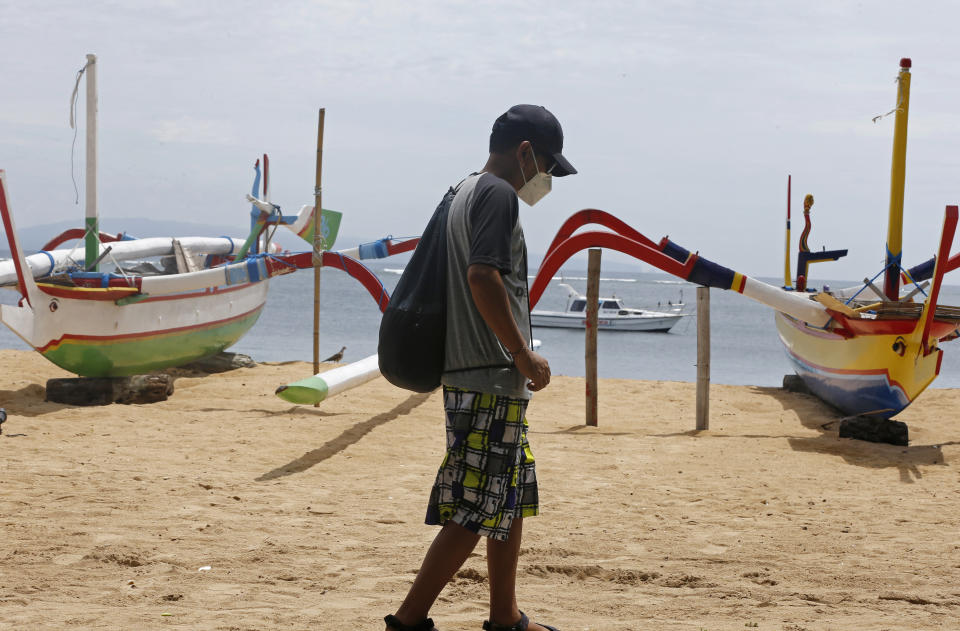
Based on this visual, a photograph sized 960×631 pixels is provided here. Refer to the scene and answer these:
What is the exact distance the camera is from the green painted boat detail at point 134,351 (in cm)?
975

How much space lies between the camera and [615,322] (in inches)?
1501

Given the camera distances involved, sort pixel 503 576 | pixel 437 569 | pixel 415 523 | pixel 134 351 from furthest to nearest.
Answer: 1. pixel 134 351
2. pixel 415 523
3. pixel 503 576
4. pixel 437 569

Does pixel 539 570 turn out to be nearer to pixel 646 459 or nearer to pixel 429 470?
pixel 429 470

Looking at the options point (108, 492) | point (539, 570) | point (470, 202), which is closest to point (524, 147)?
point (470, 202)

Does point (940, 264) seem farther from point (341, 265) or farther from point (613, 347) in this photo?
point (613, 347)

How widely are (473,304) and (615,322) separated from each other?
3580 centimetres

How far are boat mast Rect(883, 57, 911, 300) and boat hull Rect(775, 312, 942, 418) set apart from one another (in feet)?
1.86

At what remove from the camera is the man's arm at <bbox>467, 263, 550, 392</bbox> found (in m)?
2.65

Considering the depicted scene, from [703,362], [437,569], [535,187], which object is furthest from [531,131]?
[703,362]

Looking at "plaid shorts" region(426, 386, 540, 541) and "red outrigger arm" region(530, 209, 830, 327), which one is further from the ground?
"red outrigger arm" region(530, 209, 830, 327)

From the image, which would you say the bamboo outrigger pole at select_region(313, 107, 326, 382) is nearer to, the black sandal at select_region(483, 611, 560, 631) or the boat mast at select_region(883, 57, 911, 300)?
the boat mast at select_region(883, 57, 911, 300)

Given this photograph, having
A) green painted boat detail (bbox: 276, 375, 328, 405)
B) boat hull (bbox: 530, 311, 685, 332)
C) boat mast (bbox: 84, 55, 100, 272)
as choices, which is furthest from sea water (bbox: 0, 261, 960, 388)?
boat mast (bbox: 84, 55, 100, 272)

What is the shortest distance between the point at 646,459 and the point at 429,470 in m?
1.88

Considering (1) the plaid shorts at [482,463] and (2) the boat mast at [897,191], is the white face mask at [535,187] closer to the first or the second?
(1) the plaid shorts at [482,463]
